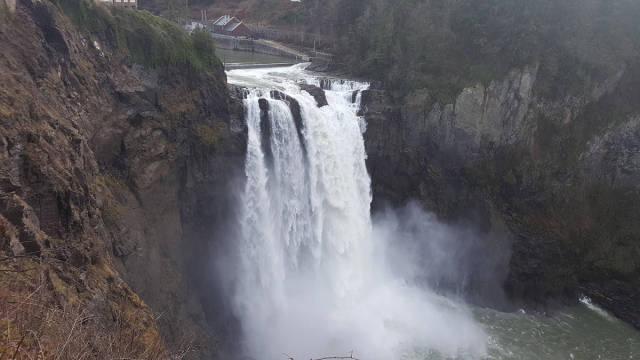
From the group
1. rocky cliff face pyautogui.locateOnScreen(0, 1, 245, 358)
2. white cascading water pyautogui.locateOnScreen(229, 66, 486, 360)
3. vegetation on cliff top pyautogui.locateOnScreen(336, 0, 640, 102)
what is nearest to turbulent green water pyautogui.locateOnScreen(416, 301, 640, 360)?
white cascading water pyautogui.locateOnScreen(229, 66, 486, 360)

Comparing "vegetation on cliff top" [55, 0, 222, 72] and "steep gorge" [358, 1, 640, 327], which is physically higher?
"vegetation on cliff top" [55, 0, 222, 72]

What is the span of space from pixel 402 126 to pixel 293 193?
7.30 metres

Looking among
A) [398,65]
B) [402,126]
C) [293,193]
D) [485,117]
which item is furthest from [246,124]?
[485,117]

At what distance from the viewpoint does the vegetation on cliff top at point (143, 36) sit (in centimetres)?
1640

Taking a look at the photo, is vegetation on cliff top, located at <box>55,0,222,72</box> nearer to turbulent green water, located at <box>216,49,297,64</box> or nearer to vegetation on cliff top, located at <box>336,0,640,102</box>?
vegetation on cliff top, located at <box>336,0,640,102</box>

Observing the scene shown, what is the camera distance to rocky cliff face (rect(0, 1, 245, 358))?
33.8ft

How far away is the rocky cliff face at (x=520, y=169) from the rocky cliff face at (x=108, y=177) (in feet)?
29.9

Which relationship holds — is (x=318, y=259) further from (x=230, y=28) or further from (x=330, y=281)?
(x=230, y=28)

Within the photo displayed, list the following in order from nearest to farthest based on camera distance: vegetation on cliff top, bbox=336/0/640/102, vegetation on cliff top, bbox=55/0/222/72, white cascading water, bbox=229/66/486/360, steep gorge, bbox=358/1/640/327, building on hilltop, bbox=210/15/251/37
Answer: vegetation on cliff top, bbox=55/0/222/72, white cascading water, bbox=229/66/486/360, steep gorge, bbox=358/1/640/327, vegetation on cliff top, bbox=336/0/640/102, building on hilltop, bbox=210/15/251/37

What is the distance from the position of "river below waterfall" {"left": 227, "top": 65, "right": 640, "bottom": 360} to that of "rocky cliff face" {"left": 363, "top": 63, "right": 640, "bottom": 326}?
2.02 meters

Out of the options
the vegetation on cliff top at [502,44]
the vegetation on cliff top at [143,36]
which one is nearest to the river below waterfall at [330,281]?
the vegetation on cliff top at [143,36]

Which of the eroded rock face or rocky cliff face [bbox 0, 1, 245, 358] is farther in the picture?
the eroded rock face

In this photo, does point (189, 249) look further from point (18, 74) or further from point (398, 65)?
point (398, 65)

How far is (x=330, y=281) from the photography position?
22.5 m
